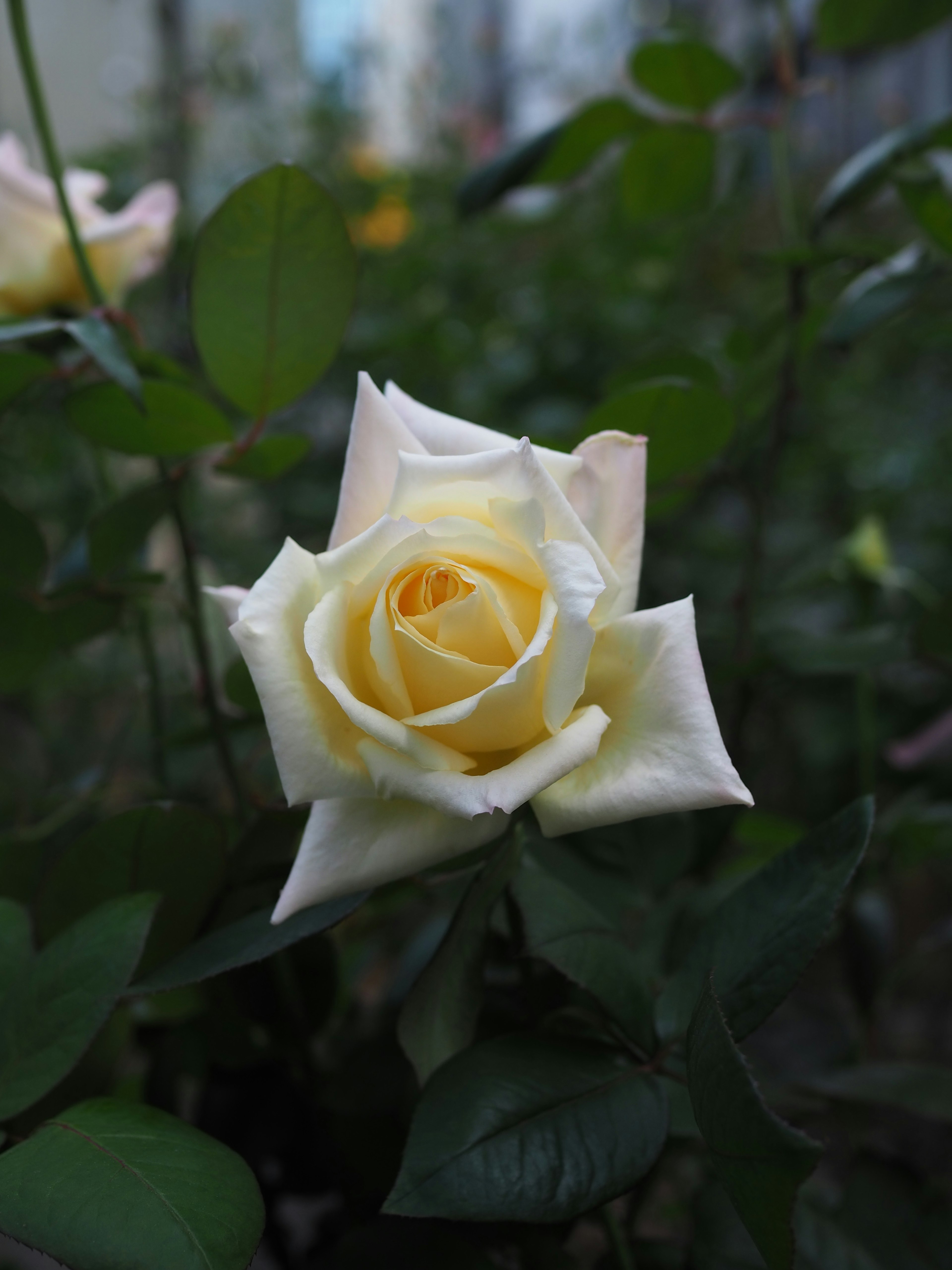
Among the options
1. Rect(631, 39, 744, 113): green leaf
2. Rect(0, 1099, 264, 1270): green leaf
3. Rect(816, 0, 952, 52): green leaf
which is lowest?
Rect(0, 1099, 264, 1270): green leaf

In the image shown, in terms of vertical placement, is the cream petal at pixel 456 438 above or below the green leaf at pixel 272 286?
below

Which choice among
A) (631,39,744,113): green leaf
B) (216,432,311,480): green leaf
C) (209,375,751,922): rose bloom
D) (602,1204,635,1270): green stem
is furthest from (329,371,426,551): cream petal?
(631,39,744,113): green leaf

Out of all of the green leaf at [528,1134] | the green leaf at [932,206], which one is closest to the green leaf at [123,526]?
the green leaf at [528,1134]

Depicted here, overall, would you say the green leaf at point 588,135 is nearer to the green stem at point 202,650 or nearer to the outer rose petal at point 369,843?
the green stem at point 202,650

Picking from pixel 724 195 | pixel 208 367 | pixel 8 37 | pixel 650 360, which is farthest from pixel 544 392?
pixel 8 37

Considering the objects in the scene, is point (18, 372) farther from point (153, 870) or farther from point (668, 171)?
point (668, 171)

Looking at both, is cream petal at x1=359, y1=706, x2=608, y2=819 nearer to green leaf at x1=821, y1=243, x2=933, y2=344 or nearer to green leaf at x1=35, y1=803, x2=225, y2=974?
green leaf at x1=35, y1=803, x2=225, y2=974

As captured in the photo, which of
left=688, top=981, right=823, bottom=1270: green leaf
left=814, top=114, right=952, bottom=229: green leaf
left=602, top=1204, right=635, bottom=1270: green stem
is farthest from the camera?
left=814, top=114, right=952, bottom=229: green leaf
